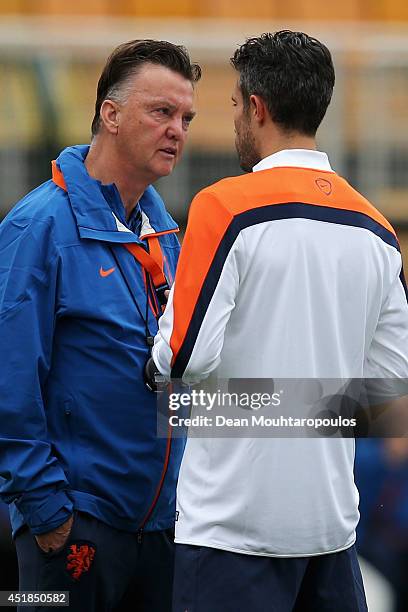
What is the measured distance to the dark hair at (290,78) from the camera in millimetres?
2152

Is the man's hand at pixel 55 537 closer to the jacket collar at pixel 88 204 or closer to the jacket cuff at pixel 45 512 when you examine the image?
the jacket cuff at pixel 45 512

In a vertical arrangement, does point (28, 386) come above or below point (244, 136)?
below

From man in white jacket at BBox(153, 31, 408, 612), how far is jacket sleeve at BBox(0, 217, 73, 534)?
34 cm

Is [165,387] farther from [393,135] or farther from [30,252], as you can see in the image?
[393,135]

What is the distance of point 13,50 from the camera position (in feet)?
17.6

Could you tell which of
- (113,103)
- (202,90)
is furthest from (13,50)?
(113,103)

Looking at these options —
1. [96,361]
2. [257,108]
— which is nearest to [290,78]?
[257,108]

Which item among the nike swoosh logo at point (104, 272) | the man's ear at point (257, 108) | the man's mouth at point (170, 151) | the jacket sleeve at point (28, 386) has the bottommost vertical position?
the jacket sleeve at point (28, 386)

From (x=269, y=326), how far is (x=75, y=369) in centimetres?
56

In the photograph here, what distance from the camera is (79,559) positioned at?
2.40 m

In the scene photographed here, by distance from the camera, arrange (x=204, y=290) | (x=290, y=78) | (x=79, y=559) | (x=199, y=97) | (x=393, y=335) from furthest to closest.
Answer: (x=199, y=97) < (x=79, y=559) < (x=393, y=335) < (x=290, y=78) < (x=204, y=290)

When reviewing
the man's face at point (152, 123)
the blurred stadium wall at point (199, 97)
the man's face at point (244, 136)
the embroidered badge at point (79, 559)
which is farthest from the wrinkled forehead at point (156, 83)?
the blurred stadium wall at point (199, 97)

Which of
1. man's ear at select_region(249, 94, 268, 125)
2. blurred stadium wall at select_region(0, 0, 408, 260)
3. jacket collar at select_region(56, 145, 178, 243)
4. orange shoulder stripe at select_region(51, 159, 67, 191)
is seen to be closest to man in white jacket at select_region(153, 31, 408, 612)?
man's ear at select_region(249, 94, 268, 125)

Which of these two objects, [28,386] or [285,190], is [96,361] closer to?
[28,386]
